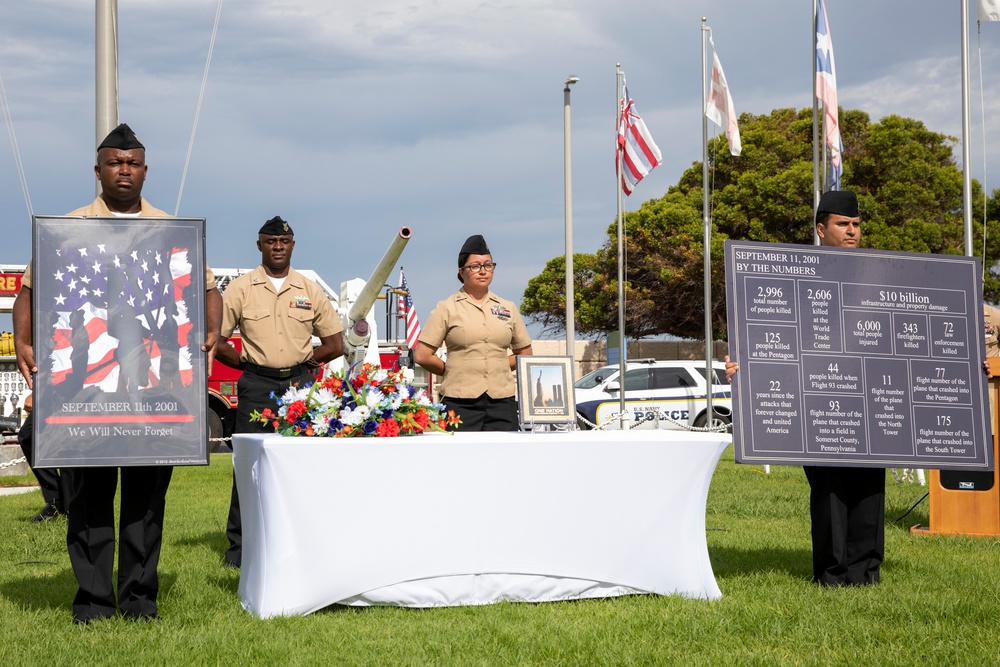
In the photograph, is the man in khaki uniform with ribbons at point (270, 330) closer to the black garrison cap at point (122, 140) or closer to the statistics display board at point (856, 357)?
the black garrison cap at point (122, 140)

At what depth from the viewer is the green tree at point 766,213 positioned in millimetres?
33781

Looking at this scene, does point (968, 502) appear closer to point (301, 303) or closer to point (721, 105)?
point (301, 303)

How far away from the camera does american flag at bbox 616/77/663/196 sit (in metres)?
20.8

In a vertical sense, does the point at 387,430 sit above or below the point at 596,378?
above

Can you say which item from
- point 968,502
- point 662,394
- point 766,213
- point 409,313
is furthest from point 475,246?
point 766,213

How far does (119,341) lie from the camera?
4.75m

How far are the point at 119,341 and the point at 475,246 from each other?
2667 mm

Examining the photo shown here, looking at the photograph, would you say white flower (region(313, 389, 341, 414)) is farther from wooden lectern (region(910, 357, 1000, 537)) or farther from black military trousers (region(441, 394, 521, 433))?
wooden lectern (region(910, 357, 1000, 537))

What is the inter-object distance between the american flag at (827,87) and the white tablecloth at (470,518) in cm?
1162

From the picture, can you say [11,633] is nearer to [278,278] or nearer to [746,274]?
[278,278]

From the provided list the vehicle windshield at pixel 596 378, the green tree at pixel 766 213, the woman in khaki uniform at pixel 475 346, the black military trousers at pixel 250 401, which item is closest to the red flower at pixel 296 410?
the black military trousers at pixel 250 401

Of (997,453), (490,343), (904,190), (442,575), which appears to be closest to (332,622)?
(442,575)

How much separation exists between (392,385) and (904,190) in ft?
104

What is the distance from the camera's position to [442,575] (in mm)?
4957
